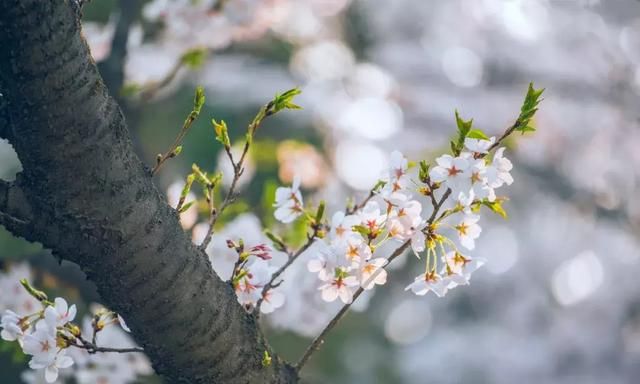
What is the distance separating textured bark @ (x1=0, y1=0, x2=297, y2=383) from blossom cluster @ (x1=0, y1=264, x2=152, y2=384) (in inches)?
3.3

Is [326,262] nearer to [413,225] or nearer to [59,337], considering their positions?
[413,225]

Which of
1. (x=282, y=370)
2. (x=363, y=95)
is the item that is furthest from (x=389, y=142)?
(x=282, y=370)

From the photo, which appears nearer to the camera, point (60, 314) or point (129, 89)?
point (60, 314)

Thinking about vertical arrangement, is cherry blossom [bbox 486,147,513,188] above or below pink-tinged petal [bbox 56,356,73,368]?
above

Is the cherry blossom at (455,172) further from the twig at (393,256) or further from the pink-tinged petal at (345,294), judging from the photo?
the pink-tinged petal at (345,294)

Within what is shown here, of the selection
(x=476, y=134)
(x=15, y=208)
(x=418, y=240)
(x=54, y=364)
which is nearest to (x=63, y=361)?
(x=54, y=364)

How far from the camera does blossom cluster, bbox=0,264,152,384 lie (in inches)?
33.6

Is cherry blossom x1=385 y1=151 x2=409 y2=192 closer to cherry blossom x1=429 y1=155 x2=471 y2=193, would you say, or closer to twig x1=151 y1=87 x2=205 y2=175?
cherry blossom x1=429 y1=155 x2=471 y2=193

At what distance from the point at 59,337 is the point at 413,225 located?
414 mm

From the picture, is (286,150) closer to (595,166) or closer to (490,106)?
(490,106)

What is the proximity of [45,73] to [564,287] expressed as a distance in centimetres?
501

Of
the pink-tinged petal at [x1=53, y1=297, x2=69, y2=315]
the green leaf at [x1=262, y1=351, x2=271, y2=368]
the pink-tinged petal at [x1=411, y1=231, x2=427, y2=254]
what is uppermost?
the pink-tinged petal at [x1=411, y1=231, x2=427, y2=254]

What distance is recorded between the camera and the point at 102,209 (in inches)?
30.0

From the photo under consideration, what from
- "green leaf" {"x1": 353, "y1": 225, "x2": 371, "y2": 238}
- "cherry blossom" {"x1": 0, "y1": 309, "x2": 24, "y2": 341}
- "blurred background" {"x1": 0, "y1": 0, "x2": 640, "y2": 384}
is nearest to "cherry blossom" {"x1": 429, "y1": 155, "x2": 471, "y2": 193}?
"green leaf" {"x1": 353, "y1": 225, "x2": 371, "y2": 238}
